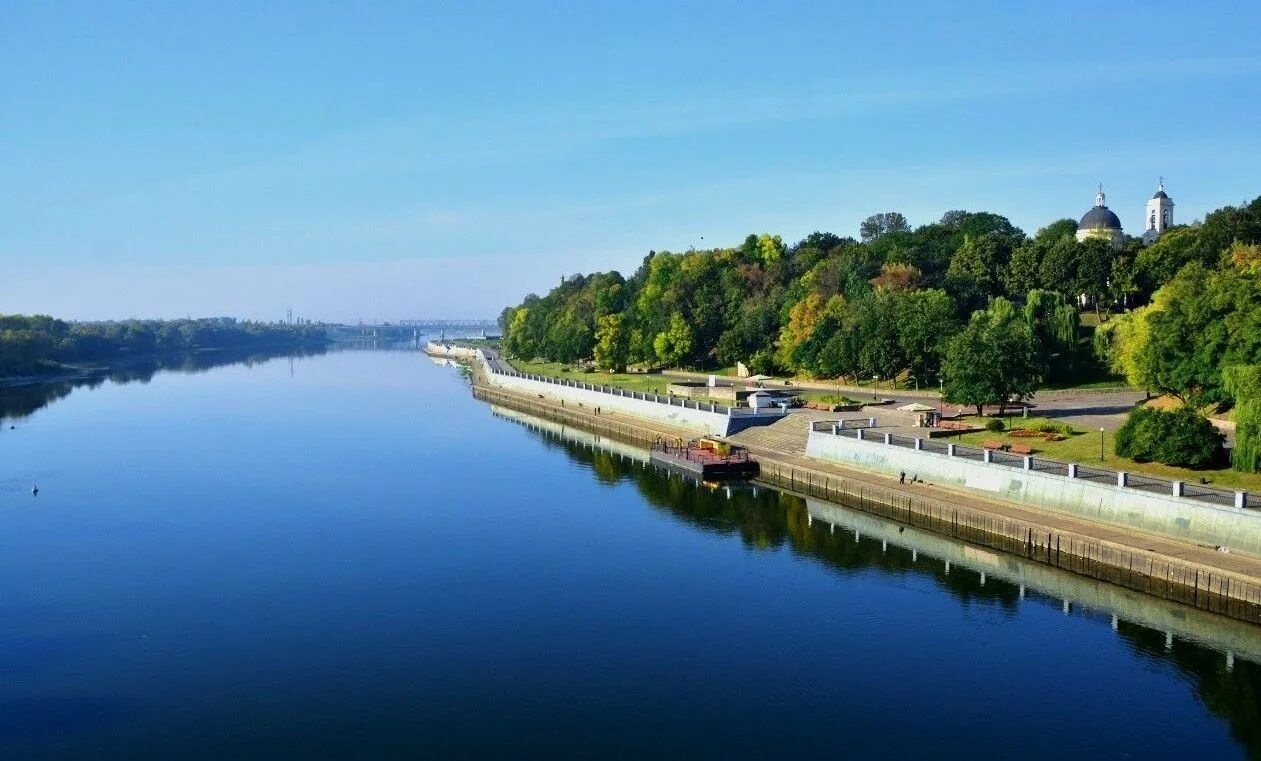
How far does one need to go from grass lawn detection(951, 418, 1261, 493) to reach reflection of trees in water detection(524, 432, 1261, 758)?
298 inches

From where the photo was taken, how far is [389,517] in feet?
141

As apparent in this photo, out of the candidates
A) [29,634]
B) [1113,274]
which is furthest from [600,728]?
[1113,274]

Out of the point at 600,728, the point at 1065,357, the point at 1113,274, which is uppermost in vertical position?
the point at 1113,274

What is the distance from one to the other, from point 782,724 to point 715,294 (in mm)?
77967

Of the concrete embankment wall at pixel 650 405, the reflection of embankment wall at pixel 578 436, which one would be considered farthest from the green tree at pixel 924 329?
the reflection of embankment wall at pixel 578 436

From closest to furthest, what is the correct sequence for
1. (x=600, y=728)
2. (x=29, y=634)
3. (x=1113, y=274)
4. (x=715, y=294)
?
(x=600, y=728) → (x=29, y=634) → (x=1113, y=274) → (x=715, y=294)

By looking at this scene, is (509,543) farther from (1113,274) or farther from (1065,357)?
(1113,274)

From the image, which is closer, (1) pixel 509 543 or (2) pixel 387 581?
(2) pixel 387 581

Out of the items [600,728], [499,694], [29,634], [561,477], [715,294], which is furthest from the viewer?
[715,294]

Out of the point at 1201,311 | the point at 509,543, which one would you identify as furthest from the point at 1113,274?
the point at 509,543

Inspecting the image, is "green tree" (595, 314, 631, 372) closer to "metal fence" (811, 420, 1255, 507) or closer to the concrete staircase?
the concrete staircase

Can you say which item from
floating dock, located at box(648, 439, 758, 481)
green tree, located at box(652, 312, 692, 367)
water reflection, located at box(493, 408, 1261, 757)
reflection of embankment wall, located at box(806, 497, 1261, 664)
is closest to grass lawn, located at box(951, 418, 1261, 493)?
reflection of embankment wall, located at box(806, 497, 1261, 664)

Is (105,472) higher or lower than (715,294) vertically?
lower

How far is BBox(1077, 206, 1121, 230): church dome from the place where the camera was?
3799 inches
